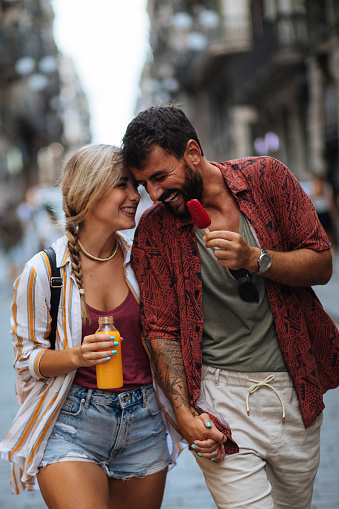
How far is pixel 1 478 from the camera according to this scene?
4691 millimetres

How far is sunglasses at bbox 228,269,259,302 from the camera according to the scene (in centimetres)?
257

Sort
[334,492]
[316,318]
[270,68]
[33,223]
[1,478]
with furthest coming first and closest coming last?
[270,68] < [33,223] < [1,478] < [334,492] < [316,318]

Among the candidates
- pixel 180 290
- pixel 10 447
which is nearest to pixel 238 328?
pixel 180 290

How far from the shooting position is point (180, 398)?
100 inches

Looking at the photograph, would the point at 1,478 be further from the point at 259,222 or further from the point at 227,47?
the point at 227,47

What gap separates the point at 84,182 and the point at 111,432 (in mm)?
1022

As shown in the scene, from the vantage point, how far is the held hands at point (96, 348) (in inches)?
97.0

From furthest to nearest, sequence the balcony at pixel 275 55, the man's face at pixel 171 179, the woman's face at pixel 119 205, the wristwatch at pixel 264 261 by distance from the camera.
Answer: the balcony at pixel 275 55 → the woman's face at pixel 119 205 → the man's face at pixel 171 179 → the wristwatch at pixel 264 261

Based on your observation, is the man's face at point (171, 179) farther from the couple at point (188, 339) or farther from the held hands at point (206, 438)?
the held hands at point (206, 438)

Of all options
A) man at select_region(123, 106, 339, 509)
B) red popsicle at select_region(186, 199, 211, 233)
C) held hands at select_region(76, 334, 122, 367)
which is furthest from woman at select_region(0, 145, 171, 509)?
red popsicle at select_region(186, 199, 211, 233)

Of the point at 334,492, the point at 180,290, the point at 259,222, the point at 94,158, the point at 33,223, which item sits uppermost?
the point at 94,158

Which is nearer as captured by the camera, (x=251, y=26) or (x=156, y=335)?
(x=156, y=335)

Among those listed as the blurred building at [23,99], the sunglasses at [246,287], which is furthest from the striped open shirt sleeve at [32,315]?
the blurred building at [23,99]

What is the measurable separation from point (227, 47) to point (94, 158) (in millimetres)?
26311
